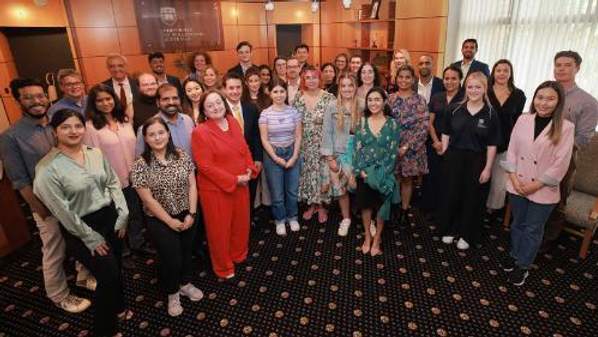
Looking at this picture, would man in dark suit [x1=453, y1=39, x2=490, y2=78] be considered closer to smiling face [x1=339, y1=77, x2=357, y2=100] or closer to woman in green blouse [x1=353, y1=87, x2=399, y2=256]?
smiling face [x1=339, y1=77, x2=357, y2=100]

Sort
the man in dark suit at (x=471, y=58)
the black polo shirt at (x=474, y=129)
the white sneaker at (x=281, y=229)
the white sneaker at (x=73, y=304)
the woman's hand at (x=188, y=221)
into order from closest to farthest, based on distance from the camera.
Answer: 1. the woman's hand at (x=188, y=221)
2. the white sneaker at (x=73, y=304)
3. the black polo shirt at (x=474, y=129)
4. the white sneaker at (x=281, y=229)
5. the man in dark suit at (x=471, y=58)

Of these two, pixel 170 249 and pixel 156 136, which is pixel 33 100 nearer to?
pixel 156 136

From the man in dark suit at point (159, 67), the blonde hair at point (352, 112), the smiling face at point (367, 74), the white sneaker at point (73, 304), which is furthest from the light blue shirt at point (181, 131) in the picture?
the smiling face at point (367, 74)

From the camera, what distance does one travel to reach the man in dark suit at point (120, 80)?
373 centimetres

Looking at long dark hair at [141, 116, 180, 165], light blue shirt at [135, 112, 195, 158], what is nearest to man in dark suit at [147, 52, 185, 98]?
light blue shirt at [135, 112, 195, 158]

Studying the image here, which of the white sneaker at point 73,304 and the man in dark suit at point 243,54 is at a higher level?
the man in dark suit at point 243,54

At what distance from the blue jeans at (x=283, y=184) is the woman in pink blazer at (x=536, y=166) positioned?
6.18 feet

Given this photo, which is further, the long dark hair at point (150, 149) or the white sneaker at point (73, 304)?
the white sneaker at point (73, 304)

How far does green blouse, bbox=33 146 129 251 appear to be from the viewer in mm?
1992

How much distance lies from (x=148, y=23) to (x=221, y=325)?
21.0 feet

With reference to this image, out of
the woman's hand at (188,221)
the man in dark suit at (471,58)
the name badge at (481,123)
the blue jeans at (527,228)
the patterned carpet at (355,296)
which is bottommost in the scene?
the patterned carpet at (355,296)

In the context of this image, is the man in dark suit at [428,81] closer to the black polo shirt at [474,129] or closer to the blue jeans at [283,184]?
the black polo shirt at [474,129]

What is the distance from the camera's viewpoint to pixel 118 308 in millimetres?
2363

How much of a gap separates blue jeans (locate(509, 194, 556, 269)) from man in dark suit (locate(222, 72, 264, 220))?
2272 millimetres
